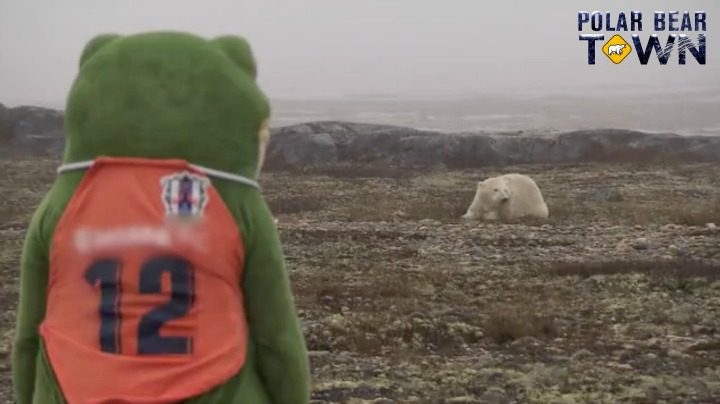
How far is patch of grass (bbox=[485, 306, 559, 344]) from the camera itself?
952 cm

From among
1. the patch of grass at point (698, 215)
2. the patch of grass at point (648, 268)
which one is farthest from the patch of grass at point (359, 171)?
the patch of grass at point (648, 268)

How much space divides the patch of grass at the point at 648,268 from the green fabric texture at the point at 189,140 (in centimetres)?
978

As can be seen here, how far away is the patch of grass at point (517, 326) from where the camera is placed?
9.52 m

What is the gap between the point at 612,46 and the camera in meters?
37.6

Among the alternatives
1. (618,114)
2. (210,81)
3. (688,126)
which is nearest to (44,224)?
(210,81)

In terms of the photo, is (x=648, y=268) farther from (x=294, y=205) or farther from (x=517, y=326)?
(x=294, y=205)

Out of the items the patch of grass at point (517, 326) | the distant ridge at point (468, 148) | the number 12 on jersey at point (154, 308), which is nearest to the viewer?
the number 12 on jersey at point (154, 308)

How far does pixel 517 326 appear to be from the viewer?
9.68m

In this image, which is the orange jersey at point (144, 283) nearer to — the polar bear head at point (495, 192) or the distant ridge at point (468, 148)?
the polar bear head at point (495, 192)

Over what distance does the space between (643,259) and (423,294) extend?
11.7ft

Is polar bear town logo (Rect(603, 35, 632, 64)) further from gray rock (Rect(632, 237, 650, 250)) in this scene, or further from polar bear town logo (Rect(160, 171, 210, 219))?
polar bear town logo (Rect(160, 171, 210, 219))

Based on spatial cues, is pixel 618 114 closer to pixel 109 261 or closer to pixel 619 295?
pixel 619 295

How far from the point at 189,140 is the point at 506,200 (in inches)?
613

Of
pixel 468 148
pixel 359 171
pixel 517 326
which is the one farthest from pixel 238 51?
pixel 468 148
